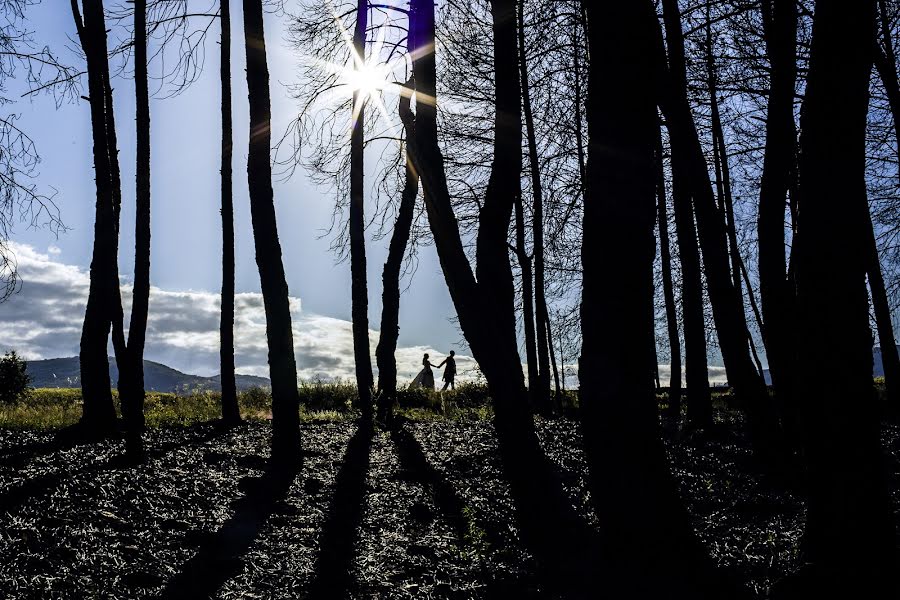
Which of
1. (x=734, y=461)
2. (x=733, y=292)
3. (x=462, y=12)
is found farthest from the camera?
(x=462, y=12)

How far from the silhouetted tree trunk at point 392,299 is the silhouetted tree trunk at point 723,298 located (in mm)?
5500

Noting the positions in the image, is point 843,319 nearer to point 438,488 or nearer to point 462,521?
point 462,521

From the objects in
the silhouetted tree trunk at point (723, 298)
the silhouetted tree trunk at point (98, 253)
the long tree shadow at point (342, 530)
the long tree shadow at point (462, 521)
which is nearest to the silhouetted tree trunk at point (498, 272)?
the long tree shadow at point (462, 521)

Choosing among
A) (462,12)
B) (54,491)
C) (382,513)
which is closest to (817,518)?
(382,513)

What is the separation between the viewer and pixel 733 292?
6.50 m

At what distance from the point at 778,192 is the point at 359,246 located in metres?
7.83

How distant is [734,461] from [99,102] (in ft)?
31.8

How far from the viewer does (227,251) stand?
11688 millimetres

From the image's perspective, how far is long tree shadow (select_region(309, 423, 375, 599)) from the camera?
3.85 metres

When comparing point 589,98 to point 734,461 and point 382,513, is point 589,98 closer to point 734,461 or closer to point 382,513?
point 382,513

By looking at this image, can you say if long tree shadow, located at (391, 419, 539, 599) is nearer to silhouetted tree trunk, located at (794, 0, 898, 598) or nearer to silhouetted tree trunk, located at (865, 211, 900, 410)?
silhouetted tree trunk, located at (794, 0, 898, 598)

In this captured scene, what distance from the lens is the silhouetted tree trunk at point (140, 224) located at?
25.8 feet

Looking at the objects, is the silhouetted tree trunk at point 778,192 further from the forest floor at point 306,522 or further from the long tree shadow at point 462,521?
the long tree shadow at point 462,521

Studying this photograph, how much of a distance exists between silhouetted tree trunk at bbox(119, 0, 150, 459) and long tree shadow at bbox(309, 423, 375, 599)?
2.96m
